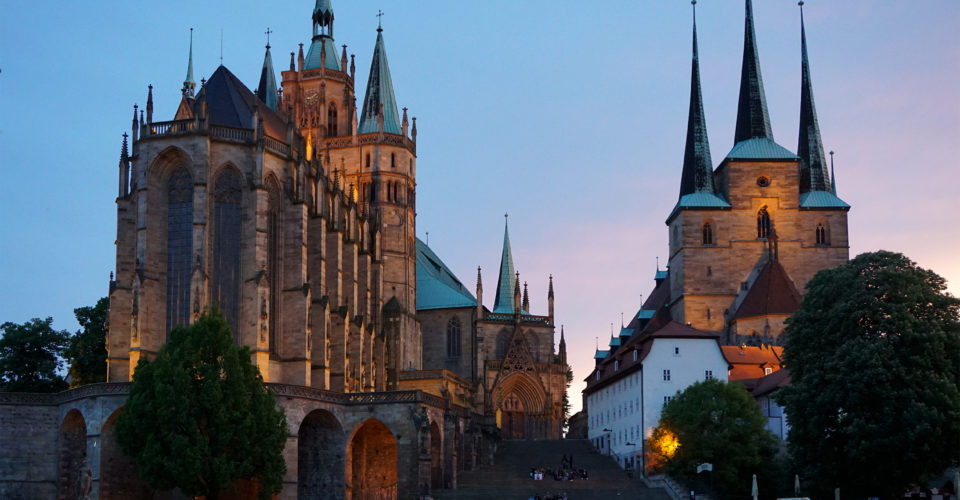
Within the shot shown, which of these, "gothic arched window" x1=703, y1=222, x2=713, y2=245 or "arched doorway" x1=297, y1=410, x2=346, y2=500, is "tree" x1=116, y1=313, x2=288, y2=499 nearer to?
"arched doorway" x1=297, y1=410, x2=346, y2=500

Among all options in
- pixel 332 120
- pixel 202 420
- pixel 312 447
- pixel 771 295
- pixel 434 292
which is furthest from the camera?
pixel 332 120

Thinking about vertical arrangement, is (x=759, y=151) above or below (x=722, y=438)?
above

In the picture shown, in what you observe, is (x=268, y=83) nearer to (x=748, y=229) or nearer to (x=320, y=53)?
(x=320, y=53)

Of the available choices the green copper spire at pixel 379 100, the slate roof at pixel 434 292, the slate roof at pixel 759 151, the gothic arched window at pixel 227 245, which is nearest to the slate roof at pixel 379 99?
the green copper spire at pixel 379 100

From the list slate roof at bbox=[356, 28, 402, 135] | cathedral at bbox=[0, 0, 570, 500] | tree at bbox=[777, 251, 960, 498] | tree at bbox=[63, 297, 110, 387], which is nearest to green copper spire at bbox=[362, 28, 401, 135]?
slate roof at bbox=[356, 28, 402, 135]

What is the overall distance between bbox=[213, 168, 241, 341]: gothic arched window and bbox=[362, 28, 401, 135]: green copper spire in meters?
26.6

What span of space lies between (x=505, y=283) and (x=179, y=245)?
34.3 m

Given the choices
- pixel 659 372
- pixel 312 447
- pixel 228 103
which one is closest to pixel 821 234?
pixel 659 372

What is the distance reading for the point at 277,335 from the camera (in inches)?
2314

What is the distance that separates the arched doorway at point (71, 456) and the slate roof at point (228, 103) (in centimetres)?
1445

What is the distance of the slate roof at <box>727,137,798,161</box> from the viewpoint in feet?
286

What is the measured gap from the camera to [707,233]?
287 feet

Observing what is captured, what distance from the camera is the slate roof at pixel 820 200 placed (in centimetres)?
8756

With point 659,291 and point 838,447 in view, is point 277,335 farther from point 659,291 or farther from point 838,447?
point 659,291
